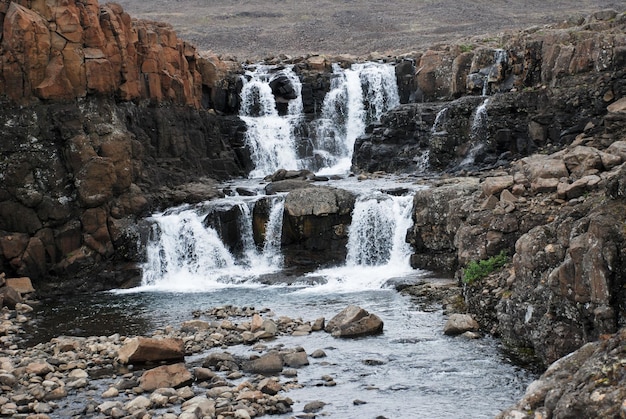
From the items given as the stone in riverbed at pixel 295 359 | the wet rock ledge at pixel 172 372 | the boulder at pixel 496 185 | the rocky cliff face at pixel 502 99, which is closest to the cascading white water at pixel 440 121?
the rocky cliff face at pixel 502 99

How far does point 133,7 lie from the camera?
105312 mm

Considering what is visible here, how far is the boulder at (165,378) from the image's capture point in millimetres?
13859

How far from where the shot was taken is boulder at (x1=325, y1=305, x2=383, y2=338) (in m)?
17.3

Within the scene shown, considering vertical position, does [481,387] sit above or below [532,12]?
below

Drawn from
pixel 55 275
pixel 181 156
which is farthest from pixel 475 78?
pixel 55 275

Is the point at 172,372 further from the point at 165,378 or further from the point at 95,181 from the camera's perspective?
the point at 95,181

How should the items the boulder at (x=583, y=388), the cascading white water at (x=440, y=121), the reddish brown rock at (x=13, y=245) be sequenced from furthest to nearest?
the cascading white water at (x=440, y=121), the reddish brown rock at (x=13, y=245), the boulder at (x=583, y=388)

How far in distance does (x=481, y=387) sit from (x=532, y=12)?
8468 cm

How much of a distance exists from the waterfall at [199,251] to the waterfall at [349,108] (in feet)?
39.7

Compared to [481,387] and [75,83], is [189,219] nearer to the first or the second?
[75,83]

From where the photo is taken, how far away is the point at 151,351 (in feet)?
51.1

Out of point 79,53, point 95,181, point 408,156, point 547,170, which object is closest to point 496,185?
point 547,170

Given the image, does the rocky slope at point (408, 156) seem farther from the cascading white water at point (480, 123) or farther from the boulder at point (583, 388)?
the cascading white water at point (480, 123)

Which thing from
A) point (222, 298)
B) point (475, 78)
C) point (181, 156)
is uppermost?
point (475, 78)
